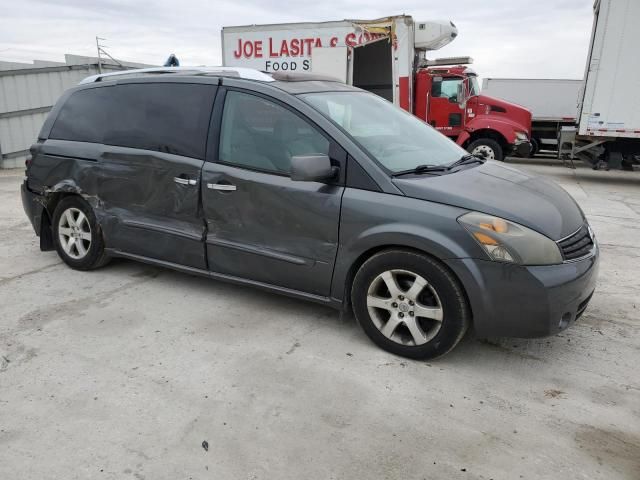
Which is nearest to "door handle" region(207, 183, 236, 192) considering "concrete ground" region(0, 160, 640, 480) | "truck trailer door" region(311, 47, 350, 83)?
"concrete ground" region(0, 160, 640, 480)

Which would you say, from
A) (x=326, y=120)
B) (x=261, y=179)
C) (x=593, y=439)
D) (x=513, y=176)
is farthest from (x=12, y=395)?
(x=513, y=176)

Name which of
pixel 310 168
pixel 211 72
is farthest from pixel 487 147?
pixel 310 168

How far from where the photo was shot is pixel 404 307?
123 inches

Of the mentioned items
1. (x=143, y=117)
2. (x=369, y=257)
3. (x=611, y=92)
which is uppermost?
(x=611, y=92)

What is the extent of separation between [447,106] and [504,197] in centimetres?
1033

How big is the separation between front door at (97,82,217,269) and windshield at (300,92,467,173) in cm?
94

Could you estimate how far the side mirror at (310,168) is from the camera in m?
3.17

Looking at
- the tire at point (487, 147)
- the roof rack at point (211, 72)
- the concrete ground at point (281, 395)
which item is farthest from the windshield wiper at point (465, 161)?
the tire at point (487, 147)

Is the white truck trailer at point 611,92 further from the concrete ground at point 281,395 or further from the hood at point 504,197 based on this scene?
the hood at point 504,197

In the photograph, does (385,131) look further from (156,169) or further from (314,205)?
(156,169)

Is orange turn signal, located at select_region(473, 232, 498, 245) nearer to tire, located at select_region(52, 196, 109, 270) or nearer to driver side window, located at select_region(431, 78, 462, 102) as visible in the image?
tire, located at select_region(52, 196, 109, 270)

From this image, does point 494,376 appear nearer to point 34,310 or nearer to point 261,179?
point 261,179

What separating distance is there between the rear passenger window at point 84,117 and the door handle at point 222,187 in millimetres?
1293

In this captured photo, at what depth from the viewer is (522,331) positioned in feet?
9.67
